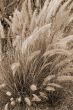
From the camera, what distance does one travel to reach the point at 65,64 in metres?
3.50

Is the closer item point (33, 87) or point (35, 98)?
point (33, 87)

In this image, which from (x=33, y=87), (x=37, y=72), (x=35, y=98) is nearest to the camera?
(x=33, y=87)

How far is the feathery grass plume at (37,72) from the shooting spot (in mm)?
3354

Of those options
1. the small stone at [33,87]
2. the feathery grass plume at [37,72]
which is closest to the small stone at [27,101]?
the feathery grass plume at [37,72]

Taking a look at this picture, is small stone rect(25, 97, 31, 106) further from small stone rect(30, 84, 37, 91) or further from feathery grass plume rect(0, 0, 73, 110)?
small stone rect(30, 84, 37, 91)

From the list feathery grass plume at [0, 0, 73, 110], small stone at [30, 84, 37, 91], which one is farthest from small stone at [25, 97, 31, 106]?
small stone at [30, 84, 37, 91]

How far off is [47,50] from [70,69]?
301mm

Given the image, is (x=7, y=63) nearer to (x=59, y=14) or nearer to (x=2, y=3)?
(x=59, y=14)

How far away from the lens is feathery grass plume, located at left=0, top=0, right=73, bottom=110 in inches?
132

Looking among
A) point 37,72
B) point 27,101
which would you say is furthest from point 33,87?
point 37,72

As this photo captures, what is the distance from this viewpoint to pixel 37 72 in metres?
3.43

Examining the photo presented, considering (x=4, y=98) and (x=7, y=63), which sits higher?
(x=7, y=63)

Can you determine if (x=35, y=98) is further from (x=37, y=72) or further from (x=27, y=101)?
(x=37, y=72)

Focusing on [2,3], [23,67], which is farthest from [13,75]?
[2,3]
